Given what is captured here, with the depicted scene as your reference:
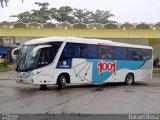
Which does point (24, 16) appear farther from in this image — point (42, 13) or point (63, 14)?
point (63, 14)

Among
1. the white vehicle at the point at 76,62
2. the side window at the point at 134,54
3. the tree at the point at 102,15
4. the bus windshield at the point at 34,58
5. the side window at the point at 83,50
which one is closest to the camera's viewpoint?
the bus windshield at the point at 34,58

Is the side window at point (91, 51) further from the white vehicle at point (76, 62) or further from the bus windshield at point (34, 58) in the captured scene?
the bus windshield at point (34, 58)

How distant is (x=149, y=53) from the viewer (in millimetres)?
26688

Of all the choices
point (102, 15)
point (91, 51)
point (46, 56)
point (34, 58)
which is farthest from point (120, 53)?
point (102, 15)

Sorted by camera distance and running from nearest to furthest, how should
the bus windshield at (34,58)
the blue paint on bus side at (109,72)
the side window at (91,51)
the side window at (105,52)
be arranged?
the bus windshield at (34,58) < the side window at (91,51) < the blue paint on bus side at (109,72) < the side window at (105,52)

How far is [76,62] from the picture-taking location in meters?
21.3

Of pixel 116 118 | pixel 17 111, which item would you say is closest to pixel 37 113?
pixel 17 111

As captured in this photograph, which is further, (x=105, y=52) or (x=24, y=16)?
(x=24, y=16)

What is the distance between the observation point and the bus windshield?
1955cm

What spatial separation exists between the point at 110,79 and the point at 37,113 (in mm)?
12737

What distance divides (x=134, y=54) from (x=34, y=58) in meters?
8.12

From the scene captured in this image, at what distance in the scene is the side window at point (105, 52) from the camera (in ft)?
75.2

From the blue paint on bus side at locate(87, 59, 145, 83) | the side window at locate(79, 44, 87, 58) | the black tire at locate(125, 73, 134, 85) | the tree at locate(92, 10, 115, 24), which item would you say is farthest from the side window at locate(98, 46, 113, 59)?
the tree at locate(92, 10, 115, 24)

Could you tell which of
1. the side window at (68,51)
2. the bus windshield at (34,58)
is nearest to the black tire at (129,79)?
the side window at (68,51)
